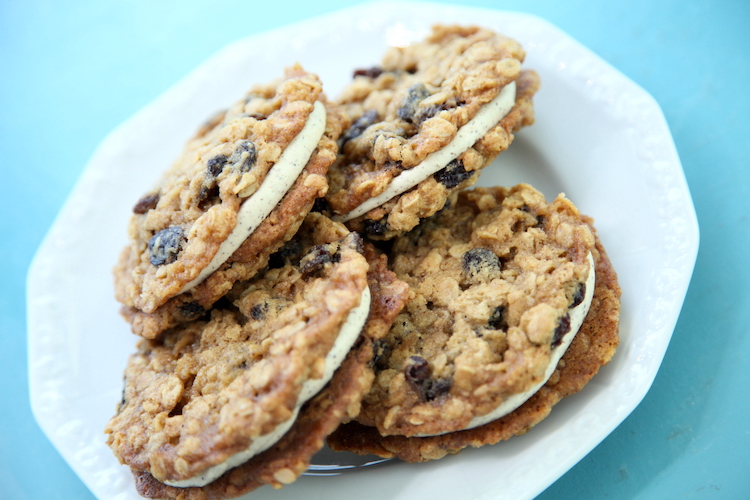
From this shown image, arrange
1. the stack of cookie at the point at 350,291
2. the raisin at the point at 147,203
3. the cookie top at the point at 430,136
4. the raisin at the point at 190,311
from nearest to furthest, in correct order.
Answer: the stack of cookie at the point at 350,291, the cookie top at the point at 430,136, the raisin at the point at 190,311, the raisin at the point at 147,203

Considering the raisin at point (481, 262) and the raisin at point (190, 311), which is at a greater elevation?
the raisin at point (481, 262)

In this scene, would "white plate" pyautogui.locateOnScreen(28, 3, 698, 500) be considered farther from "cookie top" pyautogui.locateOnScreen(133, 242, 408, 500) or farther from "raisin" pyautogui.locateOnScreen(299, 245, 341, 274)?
"raisin" pyautogui.locateOnScreen(299, 245, 341, 274)

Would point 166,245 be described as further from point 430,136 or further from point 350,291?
point 430,136

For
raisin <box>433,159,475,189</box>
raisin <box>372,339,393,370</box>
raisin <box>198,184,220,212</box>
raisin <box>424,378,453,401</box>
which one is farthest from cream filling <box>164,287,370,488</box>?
raisin <box>198,184,220,212</box>

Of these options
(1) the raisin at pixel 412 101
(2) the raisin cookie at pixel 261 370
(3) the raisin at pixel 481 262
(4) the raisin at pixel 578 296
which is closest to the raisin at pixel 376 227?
(2) the raisin cookie at pixel 261 370

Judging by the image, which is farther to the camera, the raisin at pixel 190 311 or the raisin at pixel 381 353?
the raisin at pixel 190 311

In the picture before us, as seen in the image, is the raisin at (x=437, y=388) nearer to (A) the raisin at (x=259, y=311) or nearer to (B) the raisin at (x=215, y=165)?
(A) the raisin at (x=259, y=311)
